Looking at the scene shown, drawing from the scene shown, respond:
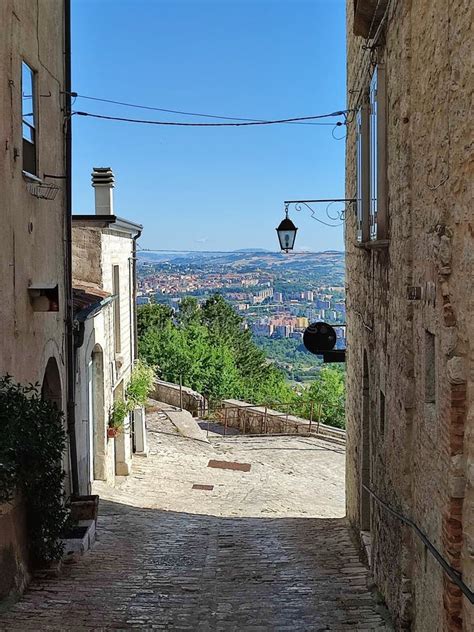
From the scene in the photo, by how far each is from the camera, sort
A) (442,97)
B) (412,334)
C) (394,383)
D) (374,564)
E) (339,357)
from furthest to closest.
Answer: (339,357)
(374,564)
(394,383)
(412,334)
(442,97)

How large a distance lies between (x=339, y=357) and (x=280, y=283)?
7356 centimetres

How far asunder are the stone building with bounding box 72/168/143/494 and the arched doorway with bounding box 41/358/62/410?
4.34ft

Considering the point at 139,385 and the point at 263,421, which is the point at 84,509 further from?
the point at 263,421

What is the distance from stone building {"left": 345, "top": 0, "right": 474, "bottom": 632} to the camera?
4.46m

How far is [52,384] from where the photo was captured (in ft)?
33.6

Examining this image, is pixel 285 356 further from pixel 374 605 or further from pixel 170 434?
pixel 374 605

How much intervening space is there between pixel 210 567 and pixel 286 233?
5907mm

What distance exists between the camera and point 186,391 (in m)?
27.9

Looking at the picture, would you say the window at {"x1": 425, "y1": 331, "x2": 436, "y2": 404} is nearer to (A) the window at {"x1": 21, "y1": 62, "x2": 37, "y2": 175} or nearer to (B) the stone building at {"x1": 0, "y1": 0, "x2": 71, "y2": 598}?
(B) the stone building at {"x1": 0, "y1": 0, "x2": 71, "y2": 598}

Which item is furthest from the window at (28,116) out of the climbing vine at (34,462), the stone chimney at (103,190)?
the stone chimney at (103,190)

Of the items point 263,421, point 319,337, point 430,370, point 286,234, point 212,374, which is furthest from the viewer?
point 212,374

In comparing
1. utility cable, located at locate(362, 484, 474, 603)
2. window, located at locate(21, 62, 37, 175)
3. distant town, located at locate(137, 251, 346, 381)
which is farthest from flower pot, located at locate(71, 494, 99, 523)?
distant town, located at locate(137, 251, 346, 381)

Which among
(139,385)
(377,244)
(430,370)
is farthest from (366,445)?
(139,385)

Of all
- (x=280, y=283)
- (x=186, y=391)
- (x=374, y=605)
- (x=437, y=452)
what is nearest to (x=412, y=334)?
(x=437, y=452)
